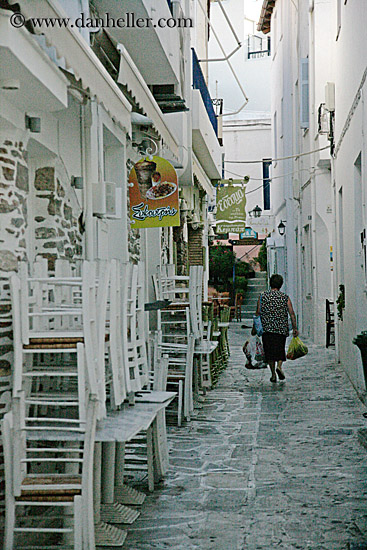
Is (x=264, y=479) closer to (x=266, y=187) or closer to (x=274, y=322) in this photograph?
(x=274, y=322)

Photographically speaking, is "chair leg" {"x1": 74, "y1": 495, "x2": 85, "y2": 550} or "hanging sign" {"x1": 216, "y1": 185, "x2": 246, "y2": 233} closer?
"chair leg" {"x1": 74, "y1": 495, "x2": 85, "y2": 550}

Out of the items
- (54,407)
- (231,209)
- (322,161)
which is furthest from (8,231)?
(231,209)

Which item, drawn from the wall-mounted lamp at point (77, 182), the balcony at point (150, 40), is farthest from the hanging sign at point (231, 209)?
the wall-mounted lamp at point (77, 182)

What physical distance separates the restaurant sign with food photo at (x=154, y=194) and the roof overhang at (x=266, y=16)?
22.6 metres

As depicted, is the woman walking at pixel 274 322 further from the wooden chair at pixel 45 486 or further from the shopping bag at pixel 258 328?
the wooden chair at pixel 45 486

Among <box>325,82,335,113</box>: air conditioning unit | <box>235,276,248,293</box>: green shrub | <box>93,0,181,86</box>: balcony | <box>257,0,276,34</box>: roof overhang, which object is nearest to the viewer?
<box>93,0,181,86</box>: balcony

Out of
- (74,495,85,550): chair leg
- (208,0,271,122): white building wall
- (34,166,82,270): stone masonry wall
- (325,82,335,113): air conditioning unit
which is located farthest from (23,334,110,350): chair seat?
(208,0,271,122): white building wall

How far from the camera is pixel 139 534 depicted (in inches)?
198

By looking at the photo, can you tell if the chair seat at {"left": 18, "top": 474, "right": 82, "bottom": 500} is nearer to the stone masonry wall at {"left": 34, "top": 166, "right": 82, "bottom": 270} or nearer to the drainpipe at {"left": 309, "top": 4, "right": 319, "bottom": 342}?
the stone masonry wall at {"left": 34, "top": 166, "right": 82, "bottom": 270}

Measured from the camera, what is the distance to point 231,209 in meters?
21.4

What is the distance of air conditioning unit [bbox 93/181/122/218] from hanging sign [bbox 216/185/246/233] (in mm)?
13808

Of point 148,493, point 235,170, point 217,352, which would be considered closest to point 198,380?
point 217,352

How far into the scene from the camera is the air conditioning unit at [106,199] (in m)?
7.36

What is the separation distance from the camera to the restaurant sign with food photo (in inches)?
360
